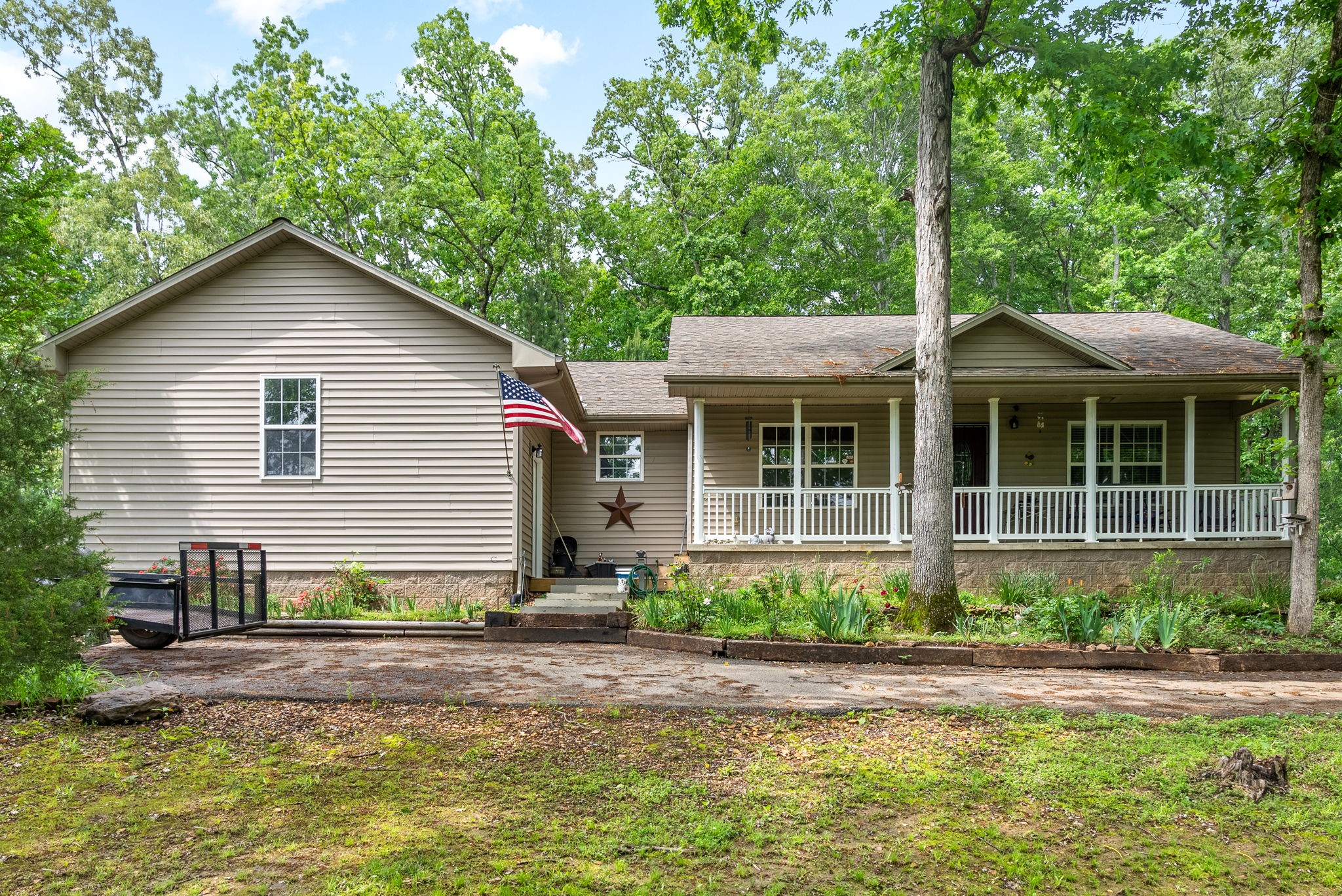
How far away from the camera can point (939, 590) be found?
10.2 meters

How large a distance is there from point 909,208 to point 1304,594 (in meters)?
19.4

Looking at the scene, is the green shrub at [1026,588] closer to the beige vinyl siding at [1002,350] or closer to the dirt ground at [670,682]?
the dirt ground at [670,682]

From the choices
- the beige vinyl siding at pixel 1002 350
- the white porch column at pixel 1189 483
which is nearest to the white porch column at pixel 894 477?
the beige vinyl siding at pixel 1002 350

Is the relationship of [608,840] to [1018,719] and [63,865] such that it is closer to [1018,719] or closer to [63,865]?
[63,865]

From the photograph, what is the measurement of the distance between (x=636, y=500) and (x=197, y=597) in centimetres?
948

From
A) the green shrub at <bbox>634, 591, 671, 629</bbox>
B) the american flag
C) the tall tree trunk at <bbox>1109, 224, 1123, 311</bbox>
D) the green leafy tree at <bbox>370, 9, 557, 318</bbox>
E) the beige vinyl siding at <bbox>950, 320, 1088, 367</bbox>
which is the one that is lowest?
the green shrub at <bbox>634, 591, 671, 629</bbox>

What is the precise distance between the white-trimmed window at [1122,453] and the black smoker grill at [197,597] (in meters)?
13.2

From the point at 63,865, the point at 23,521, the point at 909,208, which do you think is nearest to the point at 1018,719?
the point at 63,865

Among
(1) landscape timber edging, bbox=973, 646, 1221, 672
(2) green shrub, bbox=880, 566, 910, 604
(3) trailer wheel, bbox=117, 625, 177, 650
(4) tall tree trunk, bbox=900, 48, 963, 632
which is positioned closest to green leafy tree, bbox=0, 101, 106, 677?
(3) trailer wheel, bbox=117, 625, 177, 650

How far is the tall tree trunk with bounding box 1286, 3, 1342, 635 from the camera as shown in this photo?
33.8 ft

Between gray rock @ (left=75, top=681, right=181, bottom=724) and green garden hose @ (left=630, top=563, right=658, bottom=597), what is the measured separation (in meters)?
6.76

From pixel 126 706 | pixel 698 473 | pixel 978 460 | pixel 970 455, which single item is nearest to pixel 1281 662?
pixel 978 460

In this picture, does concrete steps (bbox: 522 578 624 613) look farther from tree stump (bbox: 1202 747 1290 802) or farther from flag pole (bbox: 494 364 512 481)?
tree stump (bbox: 1202 747 1290 802)

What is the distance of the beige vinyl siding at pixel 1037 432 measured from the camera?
1545 centimetres
